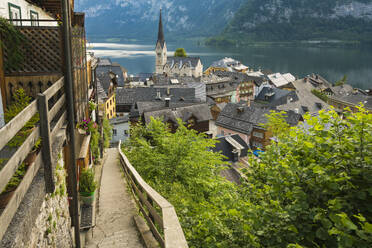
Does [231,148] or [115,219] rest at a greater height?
[115,219]

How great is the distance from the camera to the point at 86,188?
32.1 feet

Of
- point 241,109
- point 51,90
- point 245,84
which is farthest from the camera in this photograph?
point 245,84

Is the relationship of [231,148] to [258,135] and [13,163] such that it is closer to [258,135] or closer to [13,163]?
[258,135]

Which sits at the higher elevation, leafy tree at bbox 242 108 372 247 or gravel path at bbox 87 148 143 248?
leafy tree at bbox 242 108 372 247

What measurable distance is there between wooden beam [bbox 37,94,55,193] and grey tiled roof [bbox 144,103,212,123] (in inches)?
1206

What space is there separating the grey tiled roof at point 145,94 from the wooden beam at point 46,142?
4739 centimetres

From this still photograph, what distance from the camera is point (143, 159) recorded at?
37.6ft

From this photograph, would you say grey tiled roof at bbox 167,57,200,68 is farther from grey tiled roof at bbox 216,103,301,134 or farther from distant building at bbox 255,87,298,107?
grey tiled roof at bbox 216,103,301,134

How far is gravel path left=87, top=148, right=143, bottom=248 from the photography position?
7.05m

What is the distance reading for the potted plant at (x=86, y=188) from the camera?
31.5 feet

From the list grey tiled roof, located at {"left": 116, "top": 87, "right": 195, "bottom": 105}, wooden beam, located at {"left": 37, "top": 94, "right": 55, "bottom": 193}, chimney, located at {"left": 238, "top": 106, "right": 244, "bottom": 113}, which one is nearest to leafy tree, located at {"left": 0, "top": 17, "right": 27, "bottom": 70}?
wooden beam, located at {"left": 37, "top": 94, "right": 55, "bottom": 193}

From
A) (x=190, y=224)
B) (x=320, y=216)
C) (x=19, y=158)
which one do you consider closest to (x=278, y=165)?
(x=320, y=216)

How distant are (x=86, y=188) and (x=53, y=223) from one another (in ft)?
15.5

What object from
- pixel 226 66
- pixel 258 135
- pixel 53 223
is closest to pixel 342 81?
pixel 226 66
